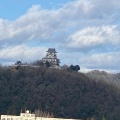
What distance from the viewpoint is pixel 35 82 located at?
127 meters

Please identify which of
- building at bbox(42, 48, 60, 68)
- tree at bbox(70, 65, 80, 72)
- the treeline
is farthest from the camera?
building at bbox(42, 48, 60, 68)

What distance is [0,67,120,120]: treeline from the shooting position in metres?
117

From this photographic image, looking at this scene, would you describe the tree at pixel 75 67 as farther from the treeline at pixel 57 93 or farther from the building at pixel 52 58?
the building at pixel 52 58

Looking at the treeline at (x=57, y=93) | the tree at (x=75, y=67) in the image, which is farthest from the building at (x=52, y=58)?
the treeline at (x=57, y=93)

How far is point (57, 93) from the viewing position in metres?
126

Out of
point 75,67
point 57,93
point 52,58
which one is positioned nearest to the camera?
point 57,93

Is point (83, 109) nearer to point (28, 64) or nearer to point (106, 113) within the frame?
point (106, 113)

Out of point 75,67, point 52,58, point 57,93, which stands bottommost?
point 57,93

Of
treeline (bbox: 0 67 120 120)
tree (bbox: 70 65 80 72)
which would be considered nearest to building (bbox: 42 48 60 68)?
tree (bbox: 70 65 80 72)

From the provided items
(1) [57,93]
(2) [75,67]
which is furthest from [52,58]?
(1) [57,93]

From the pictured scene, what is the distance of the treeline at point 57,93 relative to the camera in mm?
117175

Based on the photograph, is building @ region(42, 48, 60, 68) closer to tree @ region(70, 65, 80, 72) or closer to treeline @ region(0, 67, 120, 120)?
tree @ region(70, 65, 80, 72)

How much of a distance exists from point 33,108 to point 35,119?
26592mm

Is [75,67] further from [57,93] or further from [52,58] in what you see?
[52,58]
